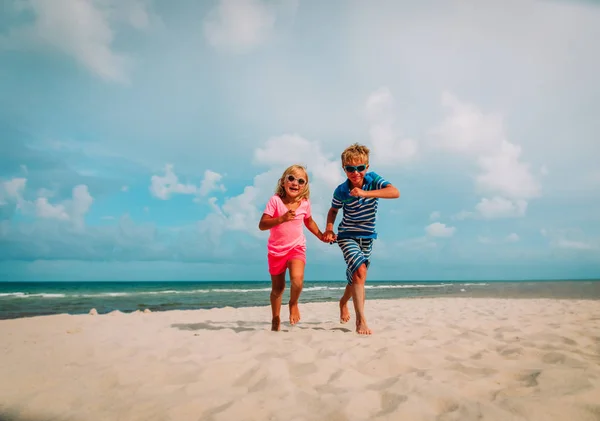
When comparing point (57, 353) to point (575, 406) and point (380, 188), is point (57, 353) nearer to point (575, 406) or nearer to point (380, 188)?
point (380, 188)

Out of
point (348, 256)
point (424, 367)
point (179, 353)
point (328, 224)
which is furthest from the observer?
point (328, 224)

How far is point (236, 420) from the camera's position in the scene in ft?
6.51

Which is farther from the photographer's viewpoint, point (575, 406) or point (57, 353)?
point (57, 353)

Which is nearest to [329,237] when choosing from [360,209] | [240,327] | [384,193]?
[360,209]

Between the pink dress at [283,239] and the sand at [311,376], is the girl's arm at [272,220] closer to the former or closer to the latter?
the pink dress at [283,239]

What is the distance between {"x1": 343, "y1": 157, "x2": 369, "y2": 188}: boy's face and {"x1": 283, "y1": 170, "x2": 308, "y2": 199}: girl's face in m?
0.59

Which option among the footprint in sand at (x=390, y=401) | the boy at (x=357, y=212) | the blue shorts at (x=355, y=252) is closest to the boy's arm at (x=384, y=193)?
the boy at (x=357, y=212)

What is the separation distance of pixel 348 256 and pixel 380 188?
90 centimetres

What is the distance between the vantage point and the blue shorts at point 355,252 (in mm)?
4406

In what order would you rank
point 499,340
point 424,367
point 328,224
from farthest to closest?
1. point 328,224
2. point 499,340
3. point 424,367

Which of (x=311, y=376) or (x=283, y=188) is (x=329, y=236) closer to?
(x=283, y=188)

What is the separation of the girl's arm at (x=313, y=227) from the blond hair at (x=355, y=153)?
0.85m

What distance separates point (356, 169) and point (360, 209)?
0.49 meters

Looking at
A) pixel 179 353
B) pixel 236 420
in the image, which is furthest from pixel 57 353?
pixel 236 420
